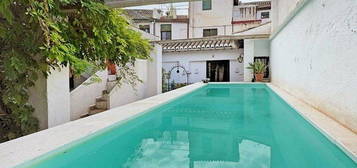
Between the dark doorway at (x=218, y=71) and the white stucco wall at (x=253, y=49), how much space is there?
2.40m

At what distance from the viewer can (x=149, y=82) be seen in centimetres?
1422

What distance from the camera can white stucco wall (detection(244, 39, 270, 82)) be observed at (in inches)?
706

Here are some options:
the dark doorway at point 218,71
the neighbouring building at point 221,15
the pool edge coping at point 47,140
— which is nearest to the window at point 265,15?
the neighbouring building at point 221,15

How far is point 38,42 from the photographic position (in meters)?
4.30

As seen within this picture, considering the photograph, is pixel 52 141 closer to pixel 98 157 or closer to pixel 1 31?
pixel 98 157

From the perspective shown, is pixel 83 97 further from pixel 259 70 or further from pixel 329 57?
pixel 259 70

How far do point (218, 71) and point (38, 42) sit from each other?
17240 millimetres

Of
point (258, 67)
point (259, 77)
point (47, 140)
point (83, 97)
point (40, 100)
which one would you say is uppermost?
point (258, 67)

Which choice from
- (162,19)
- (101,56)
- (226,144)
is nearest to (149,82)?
(101,56)

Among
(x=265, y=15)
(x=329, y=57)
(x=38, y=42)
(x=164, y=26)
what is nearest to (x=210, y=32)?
(x=164, y=26)

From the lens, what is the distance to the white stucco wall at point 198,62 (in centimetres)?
1961

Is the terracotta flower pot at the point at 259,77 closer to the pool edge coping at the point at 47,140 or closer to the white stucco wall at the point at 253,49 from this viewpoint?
the white stucco wall at the point at 253,49

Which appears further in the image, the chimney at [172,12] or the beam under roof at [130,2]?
the chimney at [172,12]

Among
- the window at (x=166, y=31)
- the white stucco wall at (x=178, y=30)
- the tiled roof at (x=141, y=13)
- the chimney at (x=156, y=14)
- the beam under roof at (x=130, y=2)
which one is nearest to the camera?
→ the beam under roof at (x=130, y=2)
